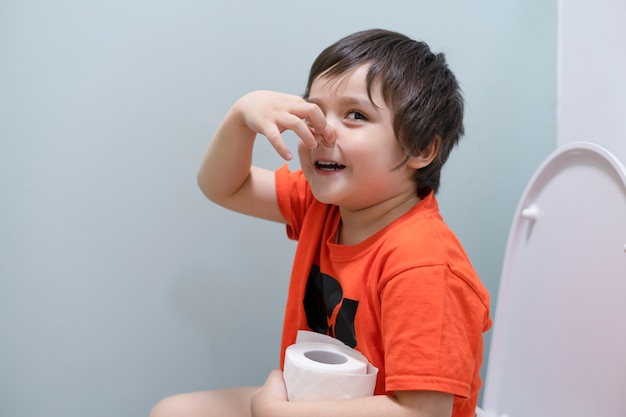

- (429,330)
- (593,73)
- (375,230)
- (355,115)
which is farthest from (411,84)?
(593,73)

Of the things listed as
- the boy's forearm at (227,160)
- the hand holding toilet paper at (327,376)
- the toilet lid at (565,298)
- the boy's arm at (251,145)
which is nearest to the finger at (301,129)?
the boy's arm at (251,145)

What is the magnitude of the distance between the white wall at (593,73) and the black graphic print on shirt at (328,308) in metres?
0.46

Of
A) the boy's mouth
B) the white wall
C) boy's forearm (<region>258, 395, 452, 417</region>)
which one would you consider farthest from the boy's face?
the white wall

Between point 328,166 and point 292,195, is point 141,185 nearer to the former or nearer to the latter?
point 292,195

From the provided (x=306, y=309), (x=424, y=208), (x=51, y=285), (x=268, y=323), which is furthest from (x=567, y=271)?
(x=51, y=285)

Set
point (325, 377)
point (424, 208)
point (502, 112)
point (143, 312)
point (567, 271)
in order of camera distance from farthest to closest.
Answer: point (502, 112) < point (143, 312) < point (567, 271) < point (424, 208) < point (325, 377)

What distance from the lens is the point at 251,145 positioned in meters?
0.75

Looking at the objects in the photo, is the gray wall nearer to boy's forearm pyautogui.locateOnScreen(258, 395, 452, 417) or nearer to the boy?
the boy

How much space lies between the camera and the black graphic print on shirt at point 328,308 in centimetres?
66

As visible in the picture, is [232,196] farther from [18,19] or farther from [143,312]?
[18,19]

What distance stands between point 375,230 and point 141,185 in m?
0.38

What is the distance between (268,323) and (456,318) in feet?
1.46

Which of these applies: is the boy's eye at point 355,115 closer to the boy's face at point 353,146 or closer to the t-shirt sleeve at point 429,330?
the boy's face at point 353,146

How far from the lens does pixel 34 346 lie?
87cm
